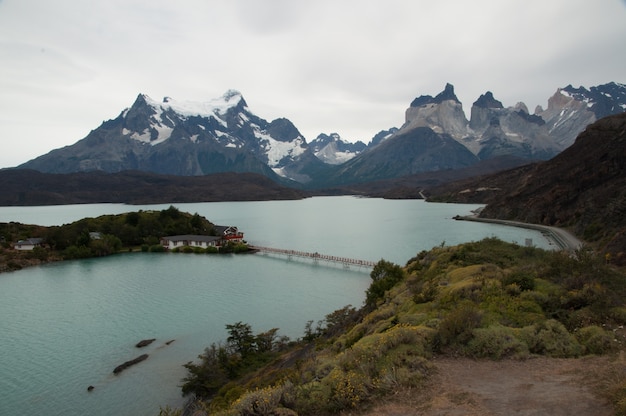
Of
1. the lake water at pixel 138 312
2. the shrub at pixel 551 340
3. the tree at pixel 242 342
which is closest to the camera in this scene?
the shrub at pixel 551 340

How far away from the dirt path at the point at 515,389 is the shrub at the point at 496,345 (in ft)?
1.22

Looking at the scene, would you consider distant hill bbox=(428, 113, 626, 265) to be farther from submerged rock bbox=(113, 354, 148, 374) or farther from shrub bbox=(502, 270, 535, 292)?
submerged rock bbox=(113, 354, 148, 374)

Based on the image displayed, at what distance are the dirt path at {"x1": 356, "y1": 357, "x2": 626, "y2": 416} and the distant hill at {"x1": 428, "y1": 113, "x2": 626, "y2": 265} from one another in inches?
2175

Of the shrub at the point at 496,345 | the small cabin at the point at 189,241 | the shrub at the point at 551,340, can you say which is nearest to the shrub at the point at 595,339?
the shrub at the point at 551,340

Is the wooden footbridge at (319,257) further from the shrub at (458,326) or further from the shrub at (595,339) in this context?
the shrub at (595,339)

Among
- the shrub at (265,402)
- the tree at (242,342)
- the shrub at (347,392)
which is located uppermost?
the shrub at (347,392)

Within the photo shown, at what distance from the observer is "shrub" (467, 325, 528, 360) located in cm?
1123

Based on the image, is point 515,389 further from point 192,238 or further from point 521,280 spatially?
point 192,238

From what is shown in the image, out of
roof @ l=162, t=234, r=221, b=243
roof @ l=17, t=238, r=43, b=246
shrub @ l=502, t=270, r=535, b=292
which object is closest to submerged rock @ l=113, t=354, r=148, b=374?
shrub @ l=502, t=270, r=535, b=292

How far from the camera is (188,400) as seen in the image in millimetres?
22031

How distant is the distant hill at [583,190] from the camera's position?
63.2 metres

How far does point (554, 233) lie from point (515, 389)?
264 feet

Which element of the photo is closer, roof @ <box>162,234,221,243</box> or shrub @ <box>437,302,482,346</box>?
shrub @ <box>437,302,482,346</box>

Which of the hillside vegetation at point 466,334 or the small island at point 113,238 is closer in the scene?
the hillside vegetation at point 466,334
